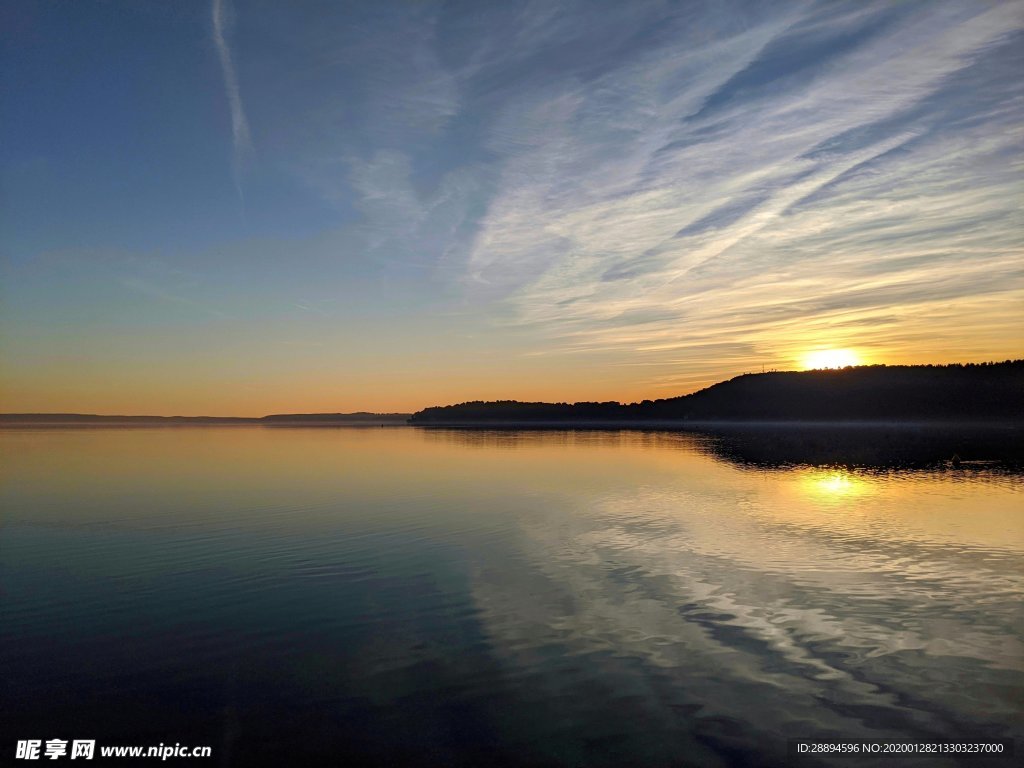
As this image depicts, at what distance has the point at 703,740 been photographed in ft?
32.2

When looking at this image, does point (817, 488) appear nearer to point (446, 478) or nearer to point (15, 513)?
point (446, 478)

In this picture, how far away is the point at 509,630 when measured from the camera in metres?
14.9

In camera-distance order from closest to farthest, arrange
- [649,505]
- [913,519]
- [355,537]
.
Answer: [355,537] < [913,519] < [649,505]

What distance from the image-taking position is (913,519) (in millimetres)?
29812

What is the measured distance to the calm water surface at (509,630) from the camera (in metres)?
10.2

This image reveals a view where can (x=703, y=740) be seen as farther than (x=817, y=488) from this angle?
No

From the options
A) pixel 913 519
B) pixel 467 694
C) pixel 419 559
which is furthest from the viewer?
pixel 913 519

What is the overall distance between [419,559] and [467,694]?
11260mm

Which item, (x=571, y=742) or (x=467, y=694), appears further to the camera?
(x=467, y=694)

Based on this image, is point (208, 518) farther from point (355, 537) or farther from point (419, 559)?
point (419, 559)

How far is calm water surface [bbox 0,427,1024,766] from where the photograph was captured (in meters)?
10.2

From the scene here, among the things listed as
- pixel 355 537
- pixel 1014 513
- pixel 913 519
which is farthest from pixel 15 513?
pixel 1014 513

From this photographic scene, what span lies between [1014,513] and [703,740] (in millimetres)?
31290

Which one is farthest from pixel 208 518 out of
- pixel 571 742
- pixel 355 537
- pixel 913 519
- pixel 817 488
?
pixel 817 488
